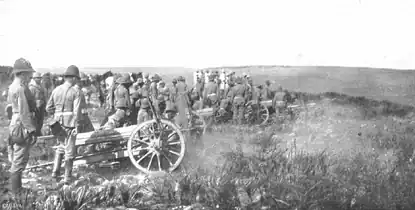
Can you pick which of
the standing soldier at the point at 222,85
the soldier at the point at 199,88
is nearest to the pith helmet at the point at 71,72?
the standing soldier at the point at 222,85

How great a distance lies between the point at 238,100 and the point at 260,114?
1.31 meters

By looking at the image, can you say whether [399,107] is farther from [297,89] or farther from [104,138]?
[104,138]

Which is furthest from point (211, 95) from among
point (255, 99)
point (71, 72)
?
point (71, 72)

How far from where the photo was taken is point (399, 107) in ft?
30.8

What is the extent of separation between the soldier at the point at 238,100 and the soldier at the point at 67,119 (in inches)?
269

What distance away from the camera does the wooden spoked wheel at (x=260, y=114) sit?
43.7ft

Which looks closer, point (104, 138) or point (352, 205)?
point (352, 205)

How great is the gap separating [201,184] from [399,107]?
5.95m

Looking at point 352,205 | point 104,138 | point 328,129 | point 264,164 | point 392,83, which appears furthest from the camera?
point 328,129

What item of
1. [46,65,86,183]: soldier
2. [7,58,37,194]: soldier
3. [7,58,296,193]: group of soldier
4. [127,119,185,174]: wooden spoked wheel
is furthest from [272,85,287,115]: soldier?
[7,58,37,194]: soldier

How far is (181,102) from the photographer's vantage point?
11.2 meters

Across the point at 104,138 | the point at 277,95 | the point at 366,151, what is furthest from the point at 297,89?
the point at 104,138

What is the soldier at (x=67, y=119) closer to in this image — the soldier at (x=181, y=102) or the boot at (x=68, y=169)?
the boot at (x=68, y=169)

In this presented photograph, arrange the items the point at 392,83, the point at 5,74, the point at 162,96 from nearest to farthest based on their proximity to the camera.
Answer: the point at 392,83 → the point at 5,74 → the point at 162,96
